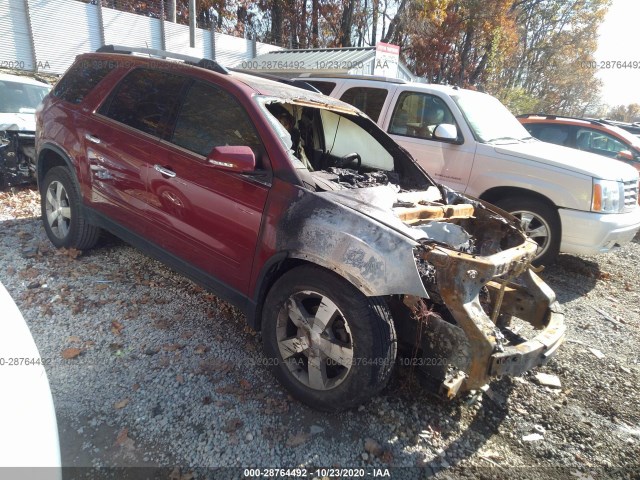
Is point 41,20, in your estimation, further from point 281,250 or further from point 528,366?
point 528,366

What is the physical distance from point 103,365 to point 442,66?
27901 mm

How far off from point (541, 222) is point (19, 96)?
8.00m

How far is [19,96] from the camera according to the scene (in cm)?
657

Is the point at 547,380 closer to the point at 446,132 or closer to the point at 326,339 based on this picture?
the point at 326,339

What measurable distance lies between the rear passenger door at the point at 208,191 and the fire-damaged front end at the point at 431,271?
30 cm

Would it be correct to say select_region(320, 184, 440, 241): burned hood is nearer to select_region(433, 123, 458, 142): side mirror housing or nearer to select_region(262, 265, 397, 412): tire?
select_region(262, 265, 397, 412): tire

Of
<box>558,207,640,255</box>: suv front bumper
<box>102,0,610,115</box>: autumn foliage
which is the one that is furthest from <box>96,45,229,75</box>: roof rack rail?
<box>102,0,610,115</box>: autumn foliage

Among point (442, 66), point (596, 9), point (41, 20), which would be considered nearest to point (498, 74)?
point (442, 66)

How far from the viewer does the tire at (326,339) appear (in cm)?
220

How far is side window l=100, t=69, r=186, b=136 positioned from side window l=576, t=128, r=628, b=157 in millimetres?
7982

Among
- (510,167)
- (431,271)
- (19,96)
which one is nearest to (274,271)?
(431,271)

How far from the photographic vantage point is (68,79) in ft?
13.3

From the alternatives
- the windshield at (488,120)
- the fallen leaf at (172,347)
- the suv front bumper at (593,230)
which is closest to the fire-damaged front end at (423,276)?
the fallen leaf at (172,347)

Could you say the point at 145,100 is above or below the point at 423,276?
above
